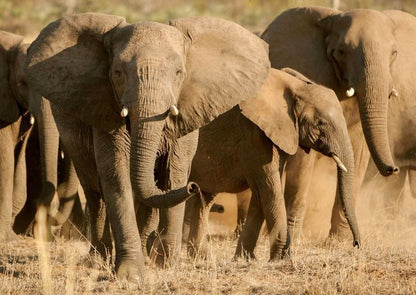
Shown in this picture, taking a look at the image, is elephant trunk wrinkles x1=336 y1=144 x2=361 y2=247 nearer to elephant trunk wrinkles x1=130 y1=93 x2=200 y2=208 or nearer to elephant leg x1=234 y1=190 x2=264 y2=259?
elephant leg x1=234 y1=190 x2=264 y2=259

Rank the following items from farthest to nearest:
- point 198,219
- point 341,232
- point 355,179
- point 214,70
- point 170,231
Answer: point 355,179 → point 341,232 → point 198,219 → point 170,231 → point 214,70

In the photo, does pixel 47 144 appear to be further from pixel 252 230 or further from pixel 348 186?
pixel 348 186

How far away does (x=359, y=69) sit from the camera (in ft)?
41.0

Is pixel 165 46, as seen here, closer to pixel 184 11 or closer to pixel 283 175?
pixel 283 175

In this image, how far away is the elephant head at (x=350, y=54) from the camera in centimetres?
1241

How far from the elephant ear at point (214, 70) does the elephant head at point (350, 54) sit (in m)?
2.48

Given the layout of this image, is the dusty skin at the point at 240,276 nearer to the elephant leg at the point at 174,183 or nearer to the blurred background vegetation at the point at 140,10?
the elephant leg at the point at 174,183

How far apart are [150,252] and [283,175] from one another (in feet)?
6.06

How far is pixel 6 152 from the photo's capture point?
13.3 meters

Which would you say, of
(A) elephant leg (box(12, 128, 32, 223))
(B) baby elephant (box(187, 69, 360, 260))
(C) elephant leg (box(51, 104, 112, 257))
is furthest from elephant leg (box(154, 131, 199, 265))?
(A) elephant leg (box(12, 128, 32, 223))

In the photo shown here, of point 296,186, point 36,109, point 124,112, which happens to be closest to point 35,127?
point 36,109

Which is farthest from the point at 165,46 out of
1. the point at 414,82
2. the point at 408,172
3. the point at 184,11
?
the point at 184,11

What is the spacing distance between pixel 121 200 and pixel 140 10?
28965mm

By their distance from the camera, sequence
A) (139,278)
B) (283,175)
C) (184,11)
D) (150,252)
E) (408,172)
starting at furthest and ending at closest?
(184,11) → (408,172) → (283,175) → (150,252) → (139,278)
